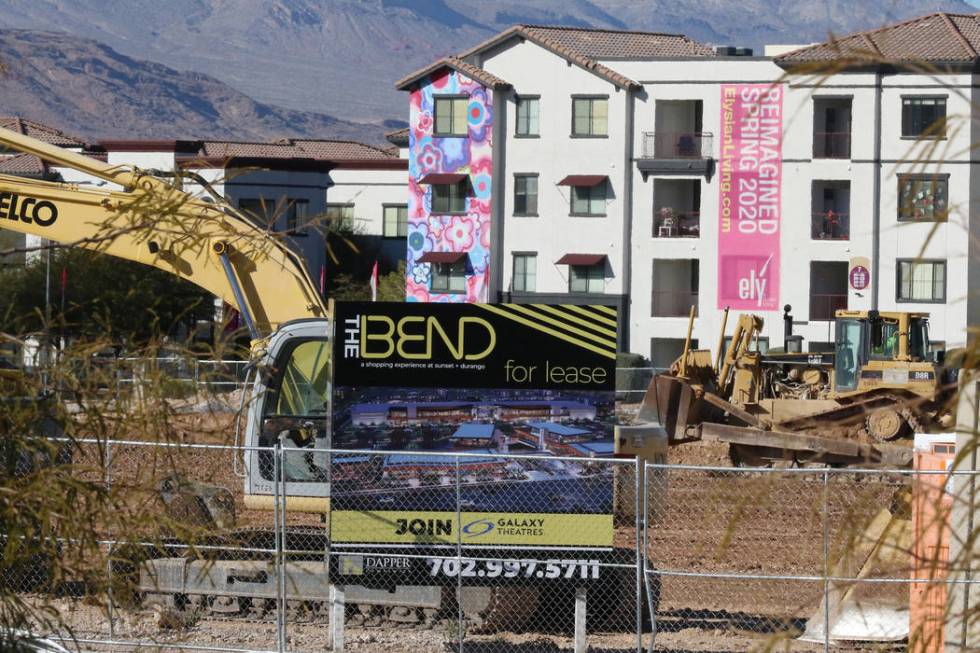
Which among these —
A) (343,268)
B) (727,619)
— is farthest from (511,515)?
(343,268)

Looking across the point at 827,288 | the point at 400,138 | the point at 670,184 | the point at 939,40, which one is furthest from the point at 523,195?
the point at 400,138

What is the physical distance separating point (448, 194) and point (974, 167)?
18.9 m

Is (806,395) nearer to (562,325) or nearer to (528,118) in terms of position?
(562,325)

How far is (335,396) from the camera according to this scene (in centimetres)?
1355

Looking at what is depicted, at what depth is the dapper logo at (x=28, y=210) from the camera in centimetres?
1781

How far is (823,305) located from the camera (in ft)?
174

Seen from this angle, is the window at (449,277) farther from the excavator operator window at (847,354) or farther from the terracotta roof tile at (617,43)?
the excavator operator window at (847,354)

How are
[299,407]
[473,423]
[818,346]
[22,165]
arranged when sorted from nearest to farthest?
[473,423] → [299,407] → [818,346] → [22,165]

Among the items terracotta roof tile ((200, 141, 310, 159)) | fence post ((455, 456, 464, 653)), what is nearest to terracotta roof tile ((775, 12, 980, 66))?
terracotta roof tile ((200, 141, 310, 159))

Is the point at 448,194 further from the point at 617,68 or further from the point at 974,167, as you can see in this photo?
the point at 974,167

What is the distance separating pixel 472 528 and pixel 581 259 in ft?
140

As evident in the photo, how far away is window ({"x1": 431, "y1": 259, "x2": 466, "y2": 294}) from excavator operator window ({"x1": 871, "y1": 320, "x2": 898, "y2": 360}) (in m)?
29.7

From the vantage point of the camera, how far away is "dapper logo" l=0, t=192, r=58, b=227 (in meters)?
17.8

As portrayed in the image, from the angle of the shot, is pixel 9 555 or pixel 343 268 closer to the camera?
pixel 9 555
